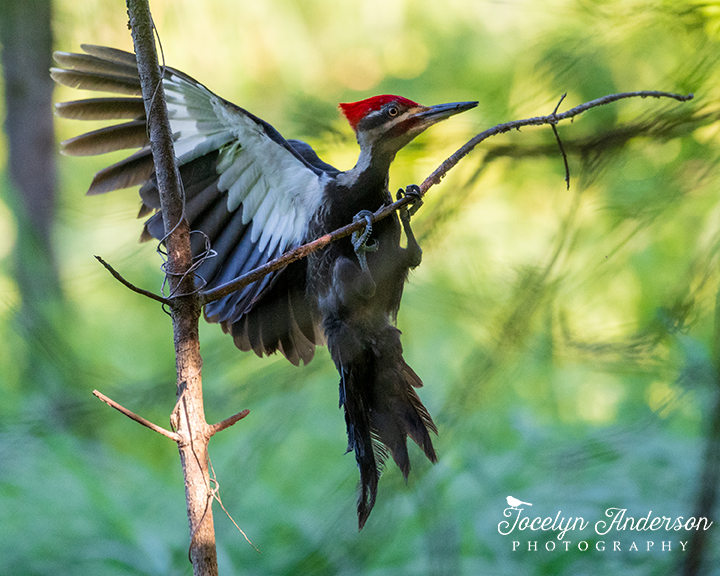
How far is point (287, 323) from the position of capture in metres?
1.26

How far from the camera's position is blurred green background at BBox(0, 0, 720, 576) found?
3.91 feet

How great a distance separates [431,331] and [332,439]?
46cm

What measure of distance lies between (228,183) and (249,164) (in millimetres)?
62

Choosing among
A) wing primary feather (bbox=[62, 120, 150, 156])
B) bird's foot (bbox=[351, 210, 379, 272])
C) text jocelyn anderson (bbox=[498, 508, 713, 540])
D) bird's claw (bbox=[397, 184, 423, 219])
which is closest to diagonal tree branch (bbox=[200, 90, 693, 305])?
bird's claw (bbox=[397, 184, 423, 219])

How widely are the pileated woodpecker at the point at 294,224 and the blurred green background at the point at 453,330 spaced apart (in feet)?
0.57

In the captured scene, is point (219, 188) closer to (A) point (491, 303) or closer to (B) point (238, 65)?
(B) point (238, 65)

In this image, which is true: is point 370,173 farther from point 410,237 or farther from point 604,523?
point 604,523

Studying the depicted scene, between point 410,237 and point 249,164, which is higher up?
point 249,164

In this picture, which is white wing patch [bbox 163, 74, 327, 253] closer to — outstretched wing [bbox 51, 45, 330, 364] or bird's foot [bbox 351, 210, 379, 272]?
outstretched wing [bbox 51, 45, 330, 364]

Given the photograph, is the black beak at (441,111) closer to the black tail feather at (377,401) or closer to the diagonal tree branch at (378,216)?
the diagonal tree branch at (378,216)

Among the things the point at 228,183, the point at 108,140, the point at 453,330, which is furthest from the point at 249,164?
the point at 453,330

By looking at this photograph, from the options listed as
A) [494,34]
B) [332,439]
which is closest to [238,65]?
[494,34]

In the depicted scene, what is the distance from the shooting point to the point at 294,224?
4.01 ft

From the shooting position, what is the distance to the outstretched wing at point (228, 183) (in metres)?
1.06
